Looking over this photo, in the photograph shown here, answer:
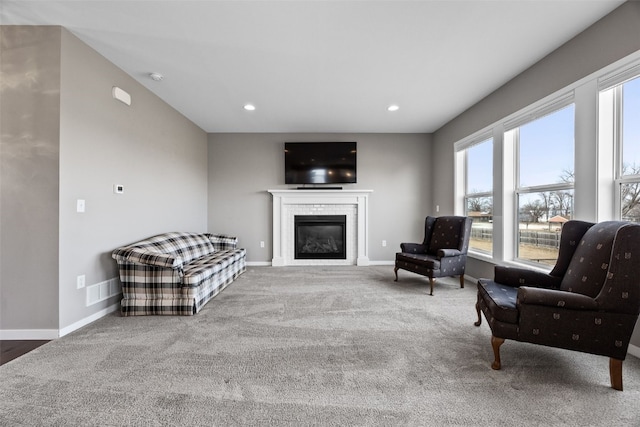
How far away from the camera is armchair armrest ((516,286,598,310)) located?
4.99 feet

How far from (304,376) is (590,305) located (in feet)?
5.88

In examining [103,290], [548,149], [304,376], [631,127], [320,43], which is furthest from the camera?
[548,149]

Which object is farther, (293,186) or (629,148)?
(293,186)

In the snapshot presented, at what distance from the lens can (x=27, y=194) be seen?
2.13 meters

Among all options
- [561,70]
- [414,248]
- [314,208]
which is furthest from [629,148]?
[314,208]

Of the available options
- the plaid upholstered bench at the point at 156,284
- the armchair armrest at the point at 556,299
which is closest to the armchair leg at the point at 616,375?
the armchair armrest at the point at 556,299

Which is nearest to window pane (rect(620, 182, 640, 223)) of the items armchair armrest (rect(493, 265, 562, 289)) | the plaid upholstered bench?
armchair armrest (rect(493, 265, 562, 289))

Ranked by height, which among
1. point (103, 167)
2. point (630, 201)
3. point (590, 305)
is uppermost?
point (103, 167)

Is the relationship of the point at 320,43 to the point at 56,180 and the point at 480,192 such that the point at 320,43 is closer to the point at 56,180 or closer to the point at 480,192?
the point at 56,180

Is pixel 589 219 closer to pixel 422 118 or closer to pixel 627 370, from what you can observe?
pixel 627 370

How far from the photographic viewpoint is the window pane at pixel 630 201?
1.95 meters

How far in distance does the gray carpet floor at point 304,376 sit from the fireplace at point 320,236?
8.03ft

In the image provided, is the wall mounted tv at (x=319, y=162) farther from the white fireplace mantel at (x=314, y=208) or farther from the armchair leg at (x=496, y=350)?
the armchair leg at (x=496, y=350)

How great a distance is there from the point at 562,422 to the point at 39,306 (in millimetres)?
3706
